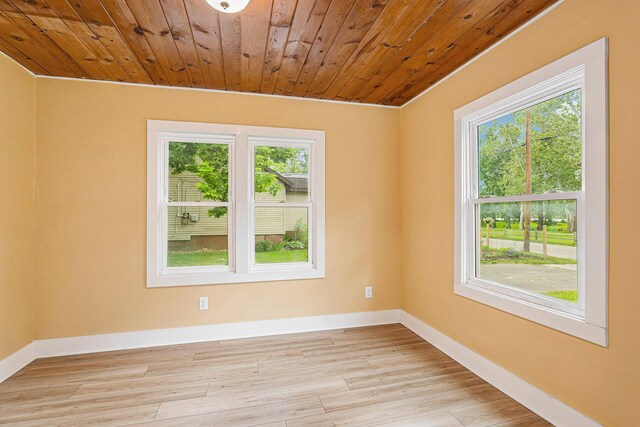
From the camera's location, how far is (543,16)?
1975 mm

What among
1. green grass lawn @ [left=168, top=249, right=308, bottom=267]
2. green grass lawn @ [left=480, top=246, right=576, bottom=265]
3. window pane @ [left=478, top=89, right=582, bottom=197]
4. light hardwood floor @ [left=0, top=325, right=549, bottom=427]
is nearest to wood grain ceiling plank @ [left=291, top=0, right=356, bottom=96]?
window pane @ [left=478, top=89, right=582, bottom=197]

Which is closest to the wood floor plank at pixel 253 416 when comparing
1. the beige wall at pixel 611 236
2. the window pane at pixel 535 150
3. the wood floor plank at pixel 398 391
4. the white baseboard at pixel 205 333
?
the wood floor plank at pixel 398 391

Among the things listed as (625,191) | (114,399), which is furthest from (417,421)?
(114,399)

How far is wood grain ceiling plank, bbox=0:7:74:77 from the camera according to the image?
2078 millimetres

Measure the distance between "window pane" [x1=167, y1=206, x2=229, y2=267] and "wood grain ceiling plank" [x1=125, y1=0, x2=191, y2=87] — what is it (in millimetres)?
1278

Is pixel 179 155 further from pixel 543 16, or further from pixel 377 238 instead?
pixel 543 16

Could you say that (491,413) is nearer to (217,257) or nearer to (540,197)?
(540,197)

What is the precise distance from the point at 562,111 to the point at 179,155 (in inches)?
127

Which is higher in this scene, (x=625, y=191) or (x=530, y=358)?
(x=625, y=191)

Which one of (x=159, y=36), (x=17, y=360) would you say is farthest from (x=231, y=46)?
(x=17, y=360)

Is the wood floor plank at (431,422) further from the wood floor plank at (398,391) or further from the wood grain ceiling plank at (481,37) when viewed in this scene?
the wood grain ceiling plank at (481,37)

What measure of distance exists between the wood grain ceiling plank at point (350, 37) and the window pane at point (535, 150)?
120 cm

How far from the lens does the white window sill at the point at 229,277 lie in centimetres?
302

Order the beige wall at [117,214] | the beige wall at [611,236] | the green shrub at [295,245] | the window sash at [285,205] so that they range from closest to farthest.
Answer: the beige wall at [611,236], the beige wall at [117,214], the window sash at [285,205], the green shrub at [295,245]
